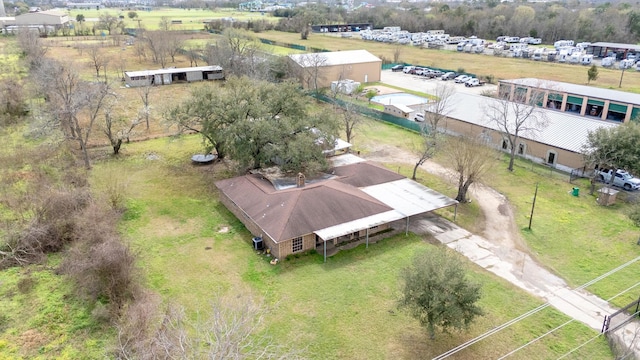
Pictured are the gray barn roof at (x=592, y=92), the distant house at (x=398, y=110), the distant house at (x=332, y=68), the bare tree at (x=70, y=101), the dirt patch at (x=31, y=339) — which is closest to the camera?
the dirt patch at (x=31, y=339)

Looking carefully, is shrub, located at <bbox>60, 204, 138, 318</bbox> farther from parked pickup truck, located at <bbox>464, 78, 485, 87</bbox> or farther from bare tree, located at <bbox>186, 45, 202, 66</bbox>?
bare tree, located at <bbox>186, 45, 202, 66</bbox>

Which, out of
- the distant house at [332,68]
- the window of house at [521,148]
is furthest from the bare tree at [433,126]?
the distant house at [332,68]

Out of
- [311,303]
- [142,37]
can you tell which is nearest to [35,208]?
[311,303]

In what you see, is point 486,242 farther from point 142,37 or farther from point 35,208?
point 142,37

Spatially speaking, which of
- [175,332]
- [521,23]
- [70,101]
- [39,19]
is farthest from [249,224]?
[39,19]

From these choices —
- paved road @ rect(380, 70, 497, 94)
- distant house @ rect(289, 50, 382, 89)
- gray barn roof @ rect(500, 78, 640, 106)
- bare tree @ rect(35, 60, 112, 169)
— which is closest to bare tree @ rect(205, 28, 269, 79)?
distant house @ rect(289, 50, 382, 89)

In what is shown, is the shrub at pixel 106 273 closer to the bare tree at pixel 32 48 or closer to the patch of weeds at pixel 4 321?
the patch of weeds at pixel 4 321

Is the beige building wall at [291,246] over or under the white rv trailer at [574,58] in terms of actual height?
under
